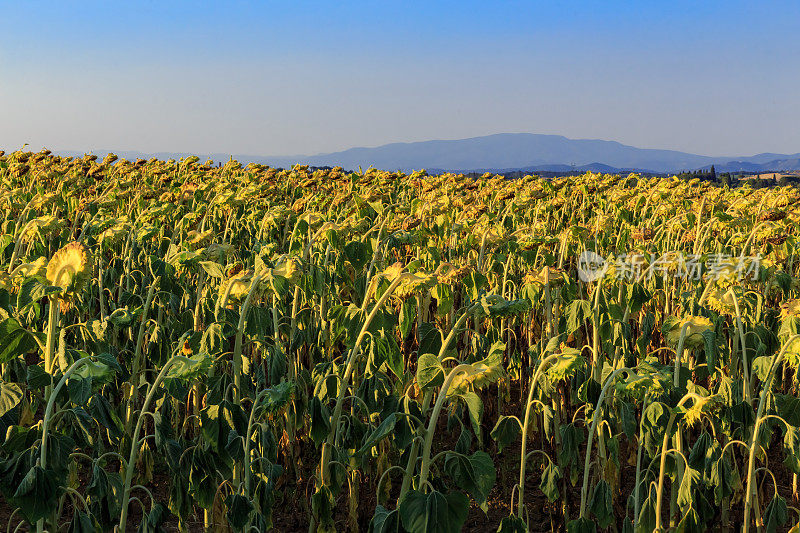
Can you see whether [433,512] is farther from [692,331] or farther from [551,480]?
[692,331]

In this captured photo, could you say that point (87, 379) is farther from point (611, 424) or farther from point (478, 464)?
point (611, 424)

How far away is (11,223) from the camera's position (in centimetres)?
765

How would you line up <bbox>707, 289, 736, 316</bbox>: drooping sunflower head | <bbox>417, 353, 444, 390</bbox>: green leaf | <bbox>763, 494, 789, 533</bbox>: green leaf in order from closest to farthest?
<bbox>417, 353, 444, 390</bbox>: green leaf
<bbox>763, 494, 789, 533</bbox>: green leaf
<bbox>707, 289, 736, 316</bbox>: drooping sunflower head

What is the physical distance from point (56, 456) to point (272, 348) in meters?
1.17

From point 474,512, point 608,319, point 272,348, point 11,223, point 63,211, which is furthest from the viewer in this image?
point 63,211

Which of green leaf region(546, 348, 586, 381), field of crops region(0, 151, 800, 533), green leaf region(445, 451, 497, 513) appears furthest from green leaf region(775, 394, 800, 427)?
green leaf region(445, 451, 497, 513)

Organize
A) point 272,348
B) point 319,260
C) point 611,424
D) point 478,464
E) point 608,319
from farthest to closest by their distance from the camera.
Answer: point 319,260
point 608,319
point 611,424
point 272,348
point 478,464

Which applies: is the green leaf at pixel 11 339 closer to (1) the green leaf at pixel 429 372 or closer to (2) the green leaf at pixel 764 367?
(1) the green leaf at pixel 429 372

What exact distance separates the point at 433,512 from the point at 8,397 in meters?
1.59

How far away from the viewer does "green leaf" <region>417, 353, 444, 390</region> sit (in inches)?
108

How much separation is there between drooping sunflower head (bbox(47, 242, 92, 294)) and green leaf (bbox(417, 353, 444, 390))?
1.24m

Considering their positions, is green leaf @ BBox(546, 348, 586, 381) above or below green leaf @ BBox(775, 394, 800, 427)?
above

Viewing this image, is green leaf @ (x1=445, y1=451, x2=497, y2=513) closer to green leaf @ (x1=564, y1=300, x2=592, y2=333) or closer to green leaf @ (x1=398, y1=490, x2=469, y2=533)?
green leaf @ (x1=398, y1=490, x2=469, y2=533)

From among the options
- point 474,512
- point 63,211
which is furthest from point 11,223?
point 474,512
